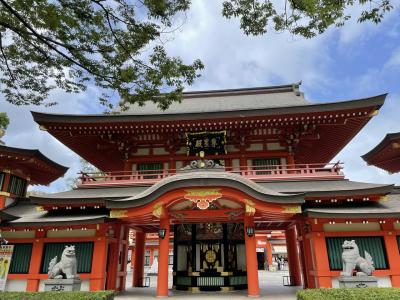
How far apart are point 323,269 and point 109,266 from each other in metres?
9.36

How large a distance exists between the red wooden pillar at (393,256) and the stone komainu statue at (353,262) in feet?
4.70

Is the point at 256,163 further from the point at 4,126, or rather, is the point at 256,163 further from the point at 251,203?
the point at 4,126

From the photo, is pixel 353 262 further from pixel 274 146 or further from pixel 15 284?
pixel 15 284

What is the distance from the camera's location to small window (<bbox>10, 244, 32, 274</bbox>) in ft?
44.0

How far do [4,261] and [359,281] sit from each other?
1378cm

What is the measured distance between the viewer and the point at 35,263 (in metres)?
13.3

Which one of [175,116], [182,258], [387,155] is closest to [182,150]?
[175,116]

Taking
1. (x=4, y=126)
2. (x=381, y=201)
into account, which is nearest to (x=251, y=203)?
(x=381, y=201)

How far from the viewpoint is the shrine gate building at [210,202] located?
40.4ft

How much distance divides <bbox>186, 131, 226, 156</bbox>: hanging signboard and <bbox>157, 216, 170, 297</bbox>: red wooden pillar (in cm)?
456

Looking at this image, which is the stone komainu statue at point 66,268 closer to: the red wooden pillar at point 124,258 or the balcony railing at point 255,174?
the red wooden pillar at point 124,258

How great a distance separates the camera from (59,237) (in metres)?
13.7

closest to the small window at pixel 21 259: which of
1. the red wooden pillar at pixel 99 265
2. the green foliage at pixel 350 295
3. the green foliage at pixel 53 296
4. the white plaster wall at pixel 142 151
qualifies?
the red wooden pillar at pixel 99 265

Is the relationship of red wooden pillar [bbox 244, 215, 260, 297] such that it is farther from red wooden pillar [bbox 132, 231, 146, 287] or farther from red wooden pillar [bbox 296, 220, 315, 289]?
red wooden pillar [bbox 132, 231, 146, 287]
